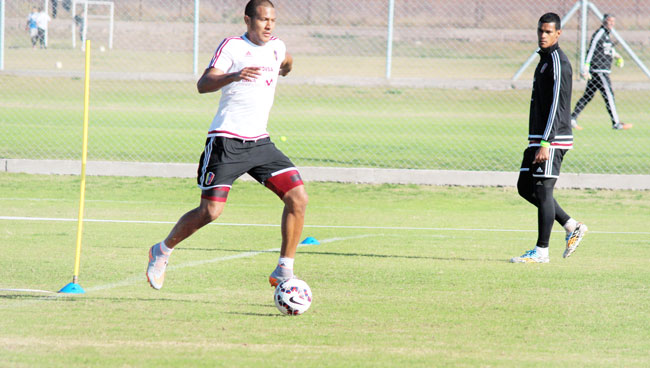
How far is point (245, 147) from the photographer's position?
24.0ft

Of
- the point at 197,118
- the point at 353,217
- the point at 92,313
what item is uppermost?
the point at 92,313

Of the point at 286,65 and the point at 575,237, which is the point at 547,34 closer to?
the point at 575,237

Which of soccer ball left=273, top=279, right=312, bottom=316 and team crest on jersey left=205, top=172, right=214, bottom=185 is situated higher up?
team crest on jersey left=205, top=172, right=214, bottom=185

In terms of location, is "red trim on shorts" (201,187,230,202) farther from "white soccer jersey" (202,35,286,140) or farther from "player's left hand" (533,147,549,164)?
"player's left hand" (533,147,549,164)

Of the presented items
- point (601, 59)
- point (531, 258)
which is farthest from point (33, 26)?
point (531, 258)

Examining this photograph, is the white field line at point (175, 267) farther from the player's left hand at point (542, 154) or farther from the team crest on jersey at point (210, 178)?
the player's left hand at point (542, 154)

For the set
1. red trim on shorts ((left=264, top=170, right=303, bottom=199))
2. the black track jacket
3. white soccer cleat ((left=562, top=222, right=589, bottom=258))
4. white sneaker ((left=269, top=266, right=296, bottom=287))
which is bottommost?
white soccer cleat ((left=562, top=222, right=589, bottom=258))

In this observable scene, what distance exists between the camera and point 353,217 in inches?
472

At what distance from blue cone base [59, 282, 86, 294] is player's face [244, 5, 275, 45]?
87.0 inches

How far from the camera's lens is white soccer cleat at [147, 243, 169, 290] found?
286 inches

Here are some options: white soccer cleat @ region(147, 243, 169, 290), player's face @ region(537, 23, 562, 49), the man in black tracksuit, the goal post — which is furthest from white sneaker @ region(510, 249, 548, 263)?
the goal post

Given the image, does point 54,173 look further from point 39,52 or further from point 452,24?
point 452,24

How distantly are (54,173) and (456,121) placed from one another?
40.5ft

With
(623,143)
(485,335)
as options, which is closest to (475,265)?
(485,335)
